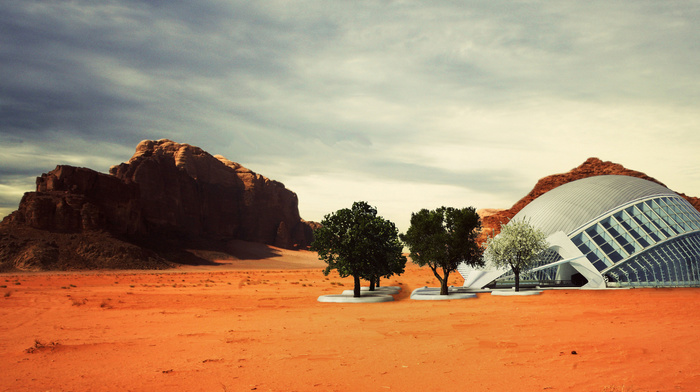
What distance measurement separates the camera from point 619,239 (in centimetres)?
3678

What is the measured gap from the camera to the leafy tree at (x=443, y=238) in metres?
33.0

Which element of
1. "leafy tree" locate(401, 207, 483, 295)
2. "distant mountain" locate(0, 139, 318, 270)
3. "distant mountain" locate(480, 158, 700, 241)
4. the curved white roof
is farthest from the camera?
"distant mountain" locate(480, 158, 700, 241)

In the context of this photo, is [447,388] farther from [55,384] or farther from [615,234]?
[615,234]

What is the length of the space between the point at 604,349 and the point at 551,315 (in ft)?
26.9

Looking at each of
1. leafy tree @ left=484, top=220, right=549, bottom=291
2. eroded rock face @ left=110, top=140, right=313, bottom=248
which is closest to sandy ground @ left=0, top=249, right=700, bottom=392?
leafy tree @ left=484, top=220, right=549, bottom=291

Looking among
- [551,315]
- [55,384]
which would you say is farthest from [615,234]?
[55,384]

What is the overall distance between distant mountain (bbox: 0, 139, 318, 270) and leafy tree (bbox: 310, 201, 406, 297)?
222 ft

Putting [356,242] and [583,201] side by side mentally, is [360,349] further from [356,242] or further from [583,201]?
[583,201]

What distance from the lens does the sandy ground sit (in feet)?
31.3

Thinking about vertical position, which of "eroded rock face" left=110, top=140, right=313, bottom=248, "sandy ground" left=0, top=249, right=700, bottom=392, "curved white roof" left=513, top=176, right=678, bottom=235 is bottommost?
"sandy ground" left=0, top=249, right=700, bottom=392

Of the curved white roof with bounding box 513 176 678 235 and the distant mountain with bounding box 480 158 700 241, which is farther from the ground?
the distant mountain with bounding box 480 158 700 241

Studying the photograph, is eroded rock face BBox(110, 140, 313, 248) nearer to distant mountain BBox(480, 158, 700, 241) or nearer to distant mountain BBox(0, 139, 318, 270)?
distant mountain BBox(0, 139, 318, 270)

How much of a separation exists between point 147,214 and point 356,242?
338ft

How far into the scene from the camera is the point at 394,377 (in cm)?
995
